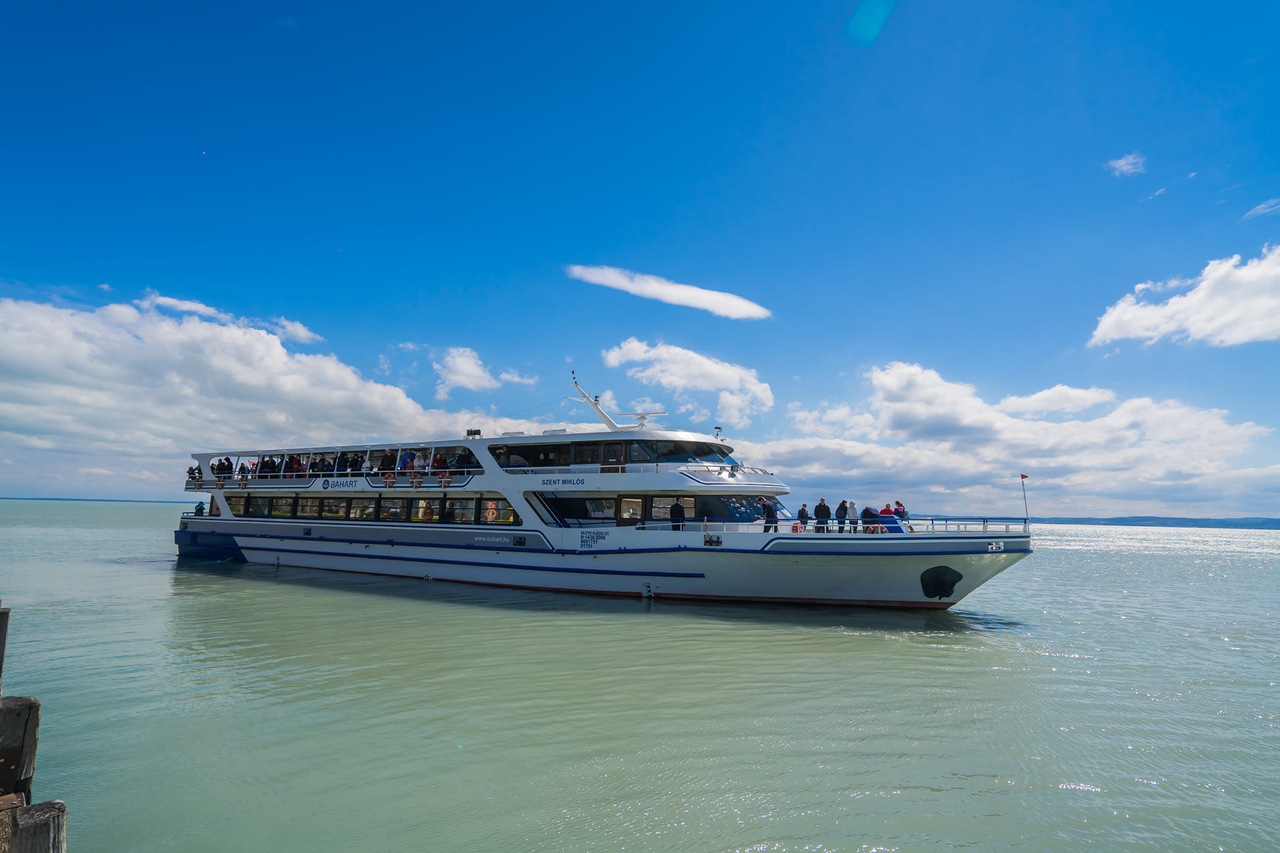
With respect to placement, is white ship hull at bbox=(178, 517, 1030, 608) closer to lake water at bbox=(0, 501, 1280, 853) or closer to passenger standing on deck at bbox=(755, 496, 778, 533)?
passenger standing on deck at bbox=(755, 496, 778, 533)

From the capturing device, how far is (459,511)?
20.9 m

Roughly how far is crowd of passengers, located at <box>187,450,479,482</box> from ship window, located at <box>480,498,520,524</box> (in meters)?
1.40

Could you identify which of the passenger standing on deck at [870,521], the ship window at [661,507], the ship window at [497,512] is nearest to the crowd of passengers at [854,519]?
the passenger standing on deck at [870,521]

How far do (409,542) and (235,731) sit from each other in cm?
1439

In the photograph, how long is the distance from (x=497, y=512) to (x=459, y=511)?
166cm

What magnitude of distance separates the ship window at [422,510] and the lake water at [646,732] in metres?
6.77

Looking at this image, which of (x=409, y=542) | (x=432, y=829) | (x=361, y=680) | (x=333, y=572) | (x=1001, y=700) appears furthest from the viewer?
(x=333, y=572)

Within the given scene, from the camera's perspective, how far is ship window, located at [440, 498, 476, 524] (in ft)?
67.8

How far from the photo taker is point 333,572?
77.3 feet

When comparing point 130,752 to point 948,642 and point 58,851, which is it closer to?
point 58,851

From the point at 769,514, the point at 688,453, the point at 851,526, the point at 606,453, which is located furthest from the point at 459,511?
the point at 851,526

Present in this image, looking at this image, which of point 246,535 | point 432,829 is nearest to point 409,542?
point 246,535

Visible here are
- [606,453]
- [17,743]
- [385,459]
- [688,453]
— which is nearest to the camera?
[17,743]

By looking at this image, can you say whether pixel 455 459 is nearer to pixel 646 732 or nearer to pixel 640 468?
pixel 640 468
